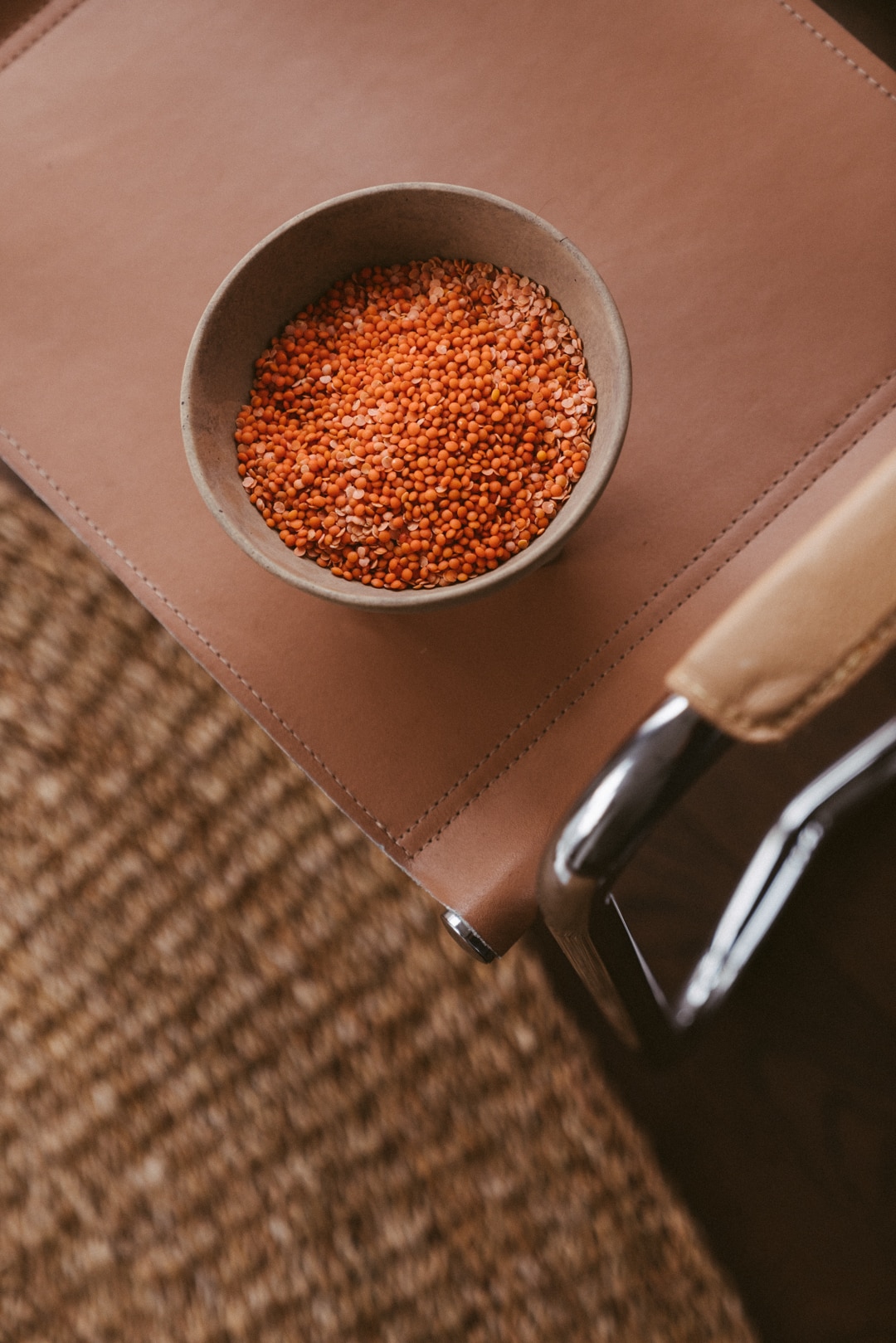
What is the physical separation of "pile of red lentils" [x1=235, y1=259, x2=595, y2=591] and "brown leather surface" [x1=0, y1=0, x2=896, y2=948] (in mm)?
79

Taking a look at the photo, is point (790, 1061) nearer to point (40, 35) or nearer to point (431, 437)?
point (431, 437)

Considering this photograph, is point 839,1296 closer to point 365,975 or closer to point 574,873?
→ point 365,975

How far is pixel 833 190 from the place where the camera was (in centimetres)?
58

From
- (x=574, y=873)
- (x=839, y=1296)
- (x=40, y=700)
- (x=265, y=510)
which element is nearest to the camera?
(x=574, y=873)

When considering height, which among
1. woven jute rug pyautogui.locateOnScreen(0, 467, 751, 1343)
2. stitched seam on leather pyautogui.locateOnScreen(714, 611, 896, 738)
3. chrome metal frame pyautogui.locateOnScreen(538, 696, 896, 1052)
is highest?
stitched seam on leather pyautogui.locateOnScreen(714, 611, 896, 738)

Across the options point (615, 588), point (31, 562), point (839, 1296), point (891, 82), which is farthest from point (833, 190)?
point (839, 1296)

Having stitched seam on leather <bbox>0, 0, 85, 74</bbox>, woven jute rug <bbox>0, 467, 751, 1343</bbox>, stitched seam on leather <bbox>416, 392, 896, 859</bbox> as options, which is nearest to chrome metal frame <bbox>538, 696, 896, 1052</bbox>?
stitched seam on leather <bbox>416, 392, 896, 859</bbox>

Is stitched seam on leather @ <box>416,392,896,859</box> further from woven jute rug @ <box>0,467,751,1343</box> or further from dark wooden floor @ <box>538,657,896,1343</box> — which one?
dark wooden floor @ <box>538,657,896,1343</box>

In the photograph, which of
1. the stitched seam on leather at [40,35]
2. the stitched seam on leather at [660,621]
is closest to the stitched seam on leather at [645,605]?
the stitched seam on leather at [660,621]

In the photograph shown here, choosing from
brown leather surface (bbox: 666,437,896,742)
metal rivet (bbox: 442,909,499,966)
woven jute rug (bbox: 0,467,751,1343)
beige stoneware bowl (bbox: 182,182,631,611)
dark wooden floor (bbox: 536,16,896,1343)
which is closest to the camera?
brown leather surface (bbox: 666,437,896,742)

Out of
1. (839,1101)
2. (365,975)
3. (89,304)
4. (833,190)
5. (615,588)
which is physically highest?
(833,190)

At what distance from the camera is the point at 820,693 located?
30cm

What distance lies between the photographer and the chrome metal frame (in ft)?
1.04

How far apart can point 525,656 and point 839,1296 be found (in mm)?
846
